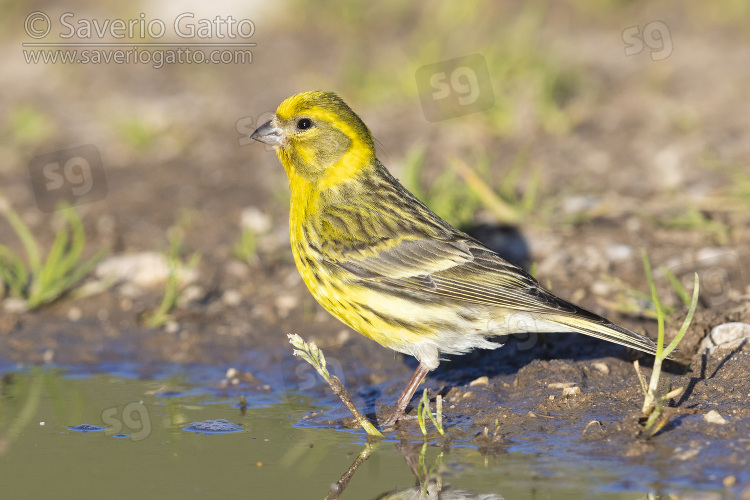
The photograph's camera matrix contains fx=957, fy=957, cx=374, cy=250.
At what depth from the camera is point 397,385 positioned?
5.71m

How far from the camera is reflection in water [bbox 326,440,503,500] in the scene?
3.78m

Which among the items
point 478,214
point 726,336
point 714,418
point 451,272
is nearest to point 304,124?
point 451,272

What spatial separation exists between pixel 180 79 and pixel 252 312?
5.37 meters

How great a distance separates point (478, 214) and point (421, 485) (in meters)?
3.86

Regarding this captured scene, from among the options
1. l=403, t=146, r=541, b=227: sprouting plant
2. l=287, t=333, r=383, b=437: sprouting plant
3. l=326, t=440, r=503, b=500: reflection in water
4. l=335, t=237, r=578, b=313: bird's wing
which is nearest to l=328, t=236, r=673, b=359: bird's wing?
l=335, t=237, r=578, b=313: bird's wing

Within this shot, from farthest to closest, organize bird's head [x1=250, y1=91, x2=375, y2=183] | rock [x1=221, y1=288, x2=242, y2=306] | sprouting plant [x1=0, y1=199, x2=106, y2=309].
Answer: rock [x1=221, y1=288, x2=242, y2=306] < sprouting plant [x1=0, y1=199, x2=106, y2=309] < bird's head [x1=250, y1=91, x2=375, y2=183]

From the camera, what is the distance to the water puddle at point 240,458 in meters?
3.84

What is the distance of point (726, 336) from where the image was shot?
16.9 ft

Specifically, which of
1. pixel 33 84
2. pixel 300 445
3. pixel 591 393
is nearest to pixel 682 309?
pixel 591 393

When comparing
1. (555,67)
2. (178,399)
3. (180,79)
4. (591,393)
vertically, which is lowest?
(591,393)

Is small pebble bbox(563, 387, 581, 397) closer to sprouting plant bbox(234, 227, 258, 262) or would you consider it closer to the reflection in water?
the reflection in water

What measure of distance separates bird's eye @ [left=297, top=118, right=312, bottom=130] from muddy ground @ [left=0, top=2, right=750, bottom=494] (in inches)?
59.8

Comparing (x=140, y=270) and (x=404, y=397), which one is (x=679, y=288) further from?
(x=140, y=270)

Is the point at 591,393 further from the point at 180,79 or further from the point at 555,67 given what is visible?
the point at 180,79
